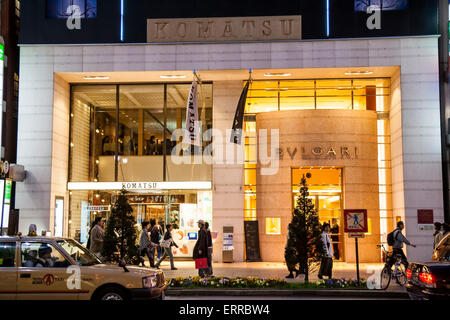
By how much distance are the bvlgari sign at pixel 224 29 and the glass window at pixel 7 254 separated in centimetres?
1374

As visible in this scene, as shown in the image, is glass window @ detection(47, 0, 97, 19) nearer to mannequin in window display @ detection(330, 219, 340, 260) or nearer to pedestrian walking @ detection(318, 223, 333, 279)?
mannequin in window display @ detection(330, 219, 340, 260)

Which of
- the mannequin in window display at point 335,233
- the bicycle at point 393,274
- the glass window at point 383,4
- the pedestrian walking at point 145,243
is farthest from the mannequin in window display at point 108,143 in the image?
the bicycle at point 393,274

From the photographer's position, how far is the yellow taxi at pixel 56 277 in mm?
10531

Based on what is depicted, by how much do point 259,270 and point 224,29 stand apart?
970cm

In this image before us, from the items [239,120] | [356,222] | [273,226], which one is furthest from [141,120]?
[356,222]

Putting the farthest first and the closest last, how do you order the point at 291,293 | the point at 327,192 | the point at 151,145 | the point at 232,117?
1. the point at 151,145
2. the point at 327,192
3. the point at 232,117
4. the point at 291,293

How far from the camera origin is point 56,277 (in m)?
10.6

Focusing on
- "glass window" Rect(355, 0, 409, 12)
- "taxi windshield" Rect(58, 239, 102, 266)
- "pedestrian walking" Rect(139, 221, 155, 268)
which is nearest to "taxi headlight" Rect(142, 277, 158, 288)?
"taxi windshield" Rect(58, 239, 102, 266)

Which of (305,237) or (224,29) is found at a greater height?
(224,29)

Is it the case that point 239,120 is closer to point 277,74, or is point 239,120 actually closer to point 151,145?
point 277,74

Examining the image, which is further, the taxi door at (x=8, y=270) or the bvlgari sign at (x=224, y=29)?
the bvlgari sign at (x=224, y=29)

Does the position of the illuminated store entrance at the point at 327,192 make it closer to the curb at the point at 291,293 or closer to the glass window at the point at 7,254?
the curb at the point at 291,293

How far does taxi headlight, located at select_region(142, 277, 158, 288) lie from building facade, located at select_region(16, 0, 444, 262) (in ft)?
39.5
